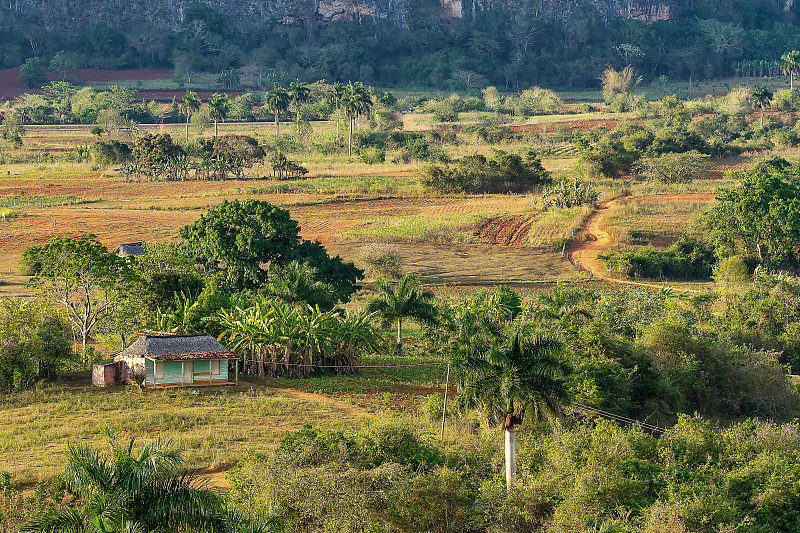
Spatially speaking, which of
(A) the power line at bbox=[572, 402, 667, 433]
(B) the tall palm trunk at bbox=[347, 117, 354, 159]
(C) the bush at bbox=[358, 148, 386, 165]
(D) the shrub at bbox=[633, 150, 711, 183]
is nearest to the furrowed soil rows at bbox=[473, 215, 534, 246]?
(D) the shrub at bbox=[633, 150, 711, 183]

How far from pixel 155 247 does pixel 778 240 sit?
102 ft

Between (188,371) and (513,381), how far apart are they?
12624mm

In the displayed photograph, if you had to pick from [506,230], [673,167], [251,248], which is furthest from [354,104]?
[251,248]

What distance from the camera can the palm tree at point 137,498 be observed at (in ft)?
43.4

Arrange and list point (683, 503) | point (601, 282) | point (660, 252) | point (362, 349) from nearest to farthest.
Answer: point (683, 503) → point (362, 349) → point (601, 282) → point (660, 252)

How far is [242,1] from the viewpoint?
16525 centimetres

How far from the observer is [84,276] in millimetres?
31109

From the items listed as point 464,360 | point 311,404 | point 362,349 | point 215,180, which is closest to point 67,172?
point 215,180

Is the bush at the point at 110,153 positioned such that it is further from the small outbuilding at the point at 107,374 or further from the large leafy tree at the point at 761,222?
the small outbuilding at the point at 107,374

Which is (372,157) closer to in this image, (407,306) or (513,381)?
(407,306)

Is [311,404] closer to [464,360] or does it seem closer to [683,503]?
[464,360]

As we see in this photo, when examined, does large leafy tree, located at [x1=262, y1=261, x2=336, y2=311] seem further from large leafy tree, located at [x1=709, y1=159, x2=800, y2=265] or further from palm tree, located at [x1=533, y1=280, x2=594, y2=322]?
large leafy tree, located at [x1=709, y1=159, x2=800, y2=265]

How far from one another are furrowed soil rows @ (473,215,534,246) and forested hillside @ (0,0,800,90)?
82483mm

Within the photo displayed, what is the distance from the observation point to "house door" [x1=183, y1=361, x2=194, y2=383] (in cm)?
2881
